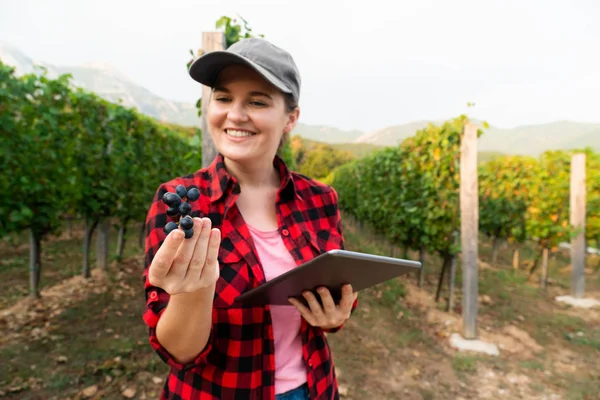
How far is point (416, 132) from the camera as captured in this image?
6.34 meters

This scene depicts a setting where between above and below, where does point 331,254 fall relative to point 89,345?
above

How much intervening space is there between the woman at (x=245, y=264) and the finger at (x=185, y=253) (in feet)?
0.75

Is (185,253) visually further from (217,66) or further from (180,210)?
(217,66)

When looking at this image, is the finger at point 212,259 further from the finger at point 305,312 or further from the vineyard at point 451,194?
the vineyard at point 451,194

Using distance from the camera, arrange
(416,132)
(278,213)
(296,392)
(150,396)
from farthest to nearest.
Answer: (416,132) → (150,396) → (278,213) → (296,392)

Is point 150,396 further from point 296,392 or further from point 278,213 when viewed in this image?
point 278,213

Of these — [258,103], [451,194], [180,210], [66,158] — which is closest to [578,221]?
[451,194]

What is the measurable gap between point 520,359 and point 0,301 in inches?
276

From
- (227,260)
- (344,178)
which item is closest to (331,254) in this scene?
(227,260)

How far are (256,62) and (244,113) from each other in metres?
0.17

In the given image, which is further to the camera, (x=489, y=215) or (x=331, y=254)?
(x=489, y=215)

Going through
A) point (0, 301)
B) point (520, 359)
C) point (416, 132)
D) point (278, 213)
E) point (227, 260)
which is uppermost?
point (416, 132)

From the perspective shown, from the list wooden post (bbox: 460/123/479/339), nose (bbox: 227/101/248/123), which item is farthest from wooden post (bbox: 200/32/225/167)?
wooden post (bbox: 460/123/479/339)

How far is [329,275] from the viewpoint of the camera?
1.01 m
